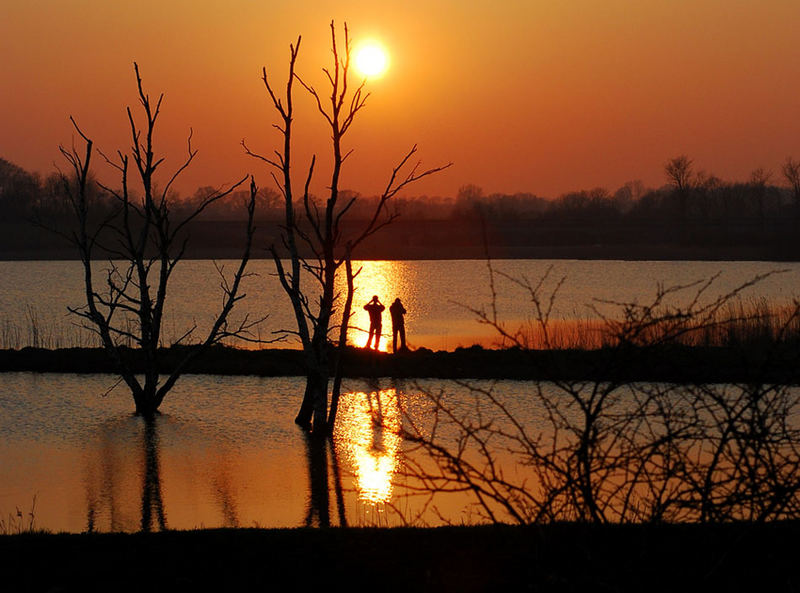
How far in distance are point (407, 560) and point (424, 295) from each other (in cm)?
5451

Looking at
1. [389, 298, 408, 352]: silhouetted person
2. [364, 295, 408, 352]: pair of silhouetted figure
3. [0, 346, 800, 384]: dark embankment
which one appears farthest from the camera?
[389, 298, 408, 352]: silhouetted person

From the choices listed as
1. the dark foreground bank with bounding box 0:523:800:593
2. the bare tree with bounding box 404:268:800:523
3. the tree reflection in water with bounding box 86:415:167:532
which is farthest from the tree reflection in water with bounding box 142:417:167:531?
the bare tree with bounding box 404:268:800:523

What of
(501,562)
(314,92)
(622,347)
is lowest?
(501,562)

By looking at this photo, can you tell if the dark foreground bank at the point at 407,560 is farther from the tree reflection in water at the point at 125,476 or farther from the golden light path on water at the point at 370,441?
the tree reflection in water at the point at 125,476

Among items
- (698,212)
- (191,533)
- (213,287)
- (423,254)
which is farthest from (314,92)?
(698,212)

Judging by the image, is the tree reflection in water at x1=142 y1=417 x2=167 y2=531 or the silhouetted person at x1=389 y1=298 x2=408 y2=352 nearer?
the tree reflection in water at x1=142 y1=417 x2=167 y2=531

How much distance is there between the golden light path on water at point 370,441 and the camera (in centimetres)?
1261

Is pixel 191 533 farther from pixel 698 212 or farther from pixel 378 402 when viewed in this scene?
pixel 698 212

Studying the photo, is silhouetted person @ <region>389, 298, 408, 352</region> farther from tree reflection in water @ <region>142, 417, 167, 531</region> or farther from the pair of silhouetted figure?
tree reflection in water @ <region>142, 417, 167, 531</region>

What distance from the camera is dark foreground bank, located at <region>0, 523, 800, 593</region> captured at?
7.37 meters

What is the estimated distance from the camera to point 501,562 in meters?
7.90

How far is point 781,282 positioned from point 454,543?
6438 cm

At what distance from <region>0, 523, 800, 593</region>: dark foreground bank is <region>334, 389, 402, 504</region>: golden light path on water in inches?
65.5

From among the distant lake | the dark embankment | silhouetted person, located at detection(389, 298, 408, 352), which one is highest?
the distant lake
